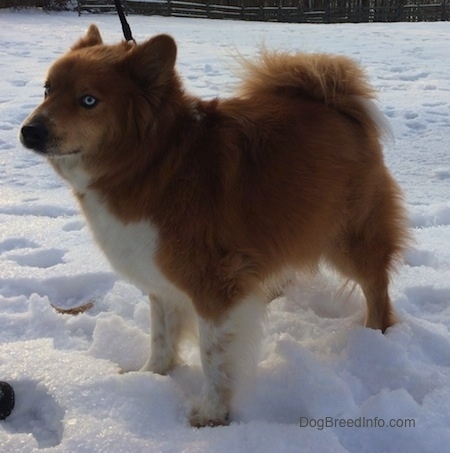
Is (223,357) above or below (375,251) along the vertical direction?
below

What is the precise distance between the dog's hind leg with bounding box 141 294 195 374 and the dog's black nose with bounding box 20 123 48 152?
0.94 metres

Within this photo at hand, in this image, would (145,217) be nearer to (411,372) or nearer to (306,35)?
(411,372)

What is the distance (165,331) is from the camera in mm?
2670

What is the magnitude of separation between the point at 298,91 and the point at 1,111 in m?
5.22

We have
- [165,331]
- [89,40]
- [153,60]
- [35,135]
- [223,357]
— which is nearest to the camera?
[35,135]

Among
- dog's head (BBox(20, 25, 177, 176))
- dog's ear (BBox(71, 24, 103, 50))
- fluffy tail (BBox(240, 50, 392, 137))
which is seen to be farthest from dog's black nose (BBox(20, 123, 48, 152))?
fluffy tail (BBox(240, 50, 392, 137))

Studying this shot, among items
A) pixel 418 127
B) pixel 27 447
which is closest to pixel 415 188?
pixel 418 127

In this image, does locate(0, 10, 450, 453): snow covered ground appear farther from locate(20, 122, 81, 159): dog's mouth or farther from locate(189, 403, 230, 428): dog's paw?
locate(20, 122, 81, 159): dog's mouth

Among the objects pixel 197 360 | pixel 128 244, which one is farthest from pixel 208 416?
pixel 128 244

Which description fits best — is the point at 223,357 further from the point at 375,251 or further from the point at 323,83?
the point at 323,83

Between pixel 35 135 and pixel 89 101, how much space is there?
0.81 feet

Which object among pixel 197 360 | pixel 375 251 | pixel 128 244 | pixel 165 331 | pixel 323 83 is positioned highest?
pixel 323 83

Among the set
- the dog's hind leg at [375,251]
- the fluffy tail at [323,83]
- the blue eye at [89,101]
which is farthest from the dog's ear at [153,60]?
the dog's hind leg at [375,251]

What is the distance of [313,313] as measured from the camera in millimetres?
3020
